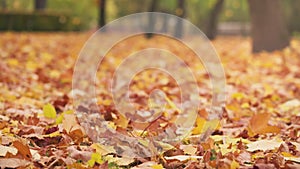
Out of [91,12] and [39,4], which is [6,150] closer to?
[39,4]

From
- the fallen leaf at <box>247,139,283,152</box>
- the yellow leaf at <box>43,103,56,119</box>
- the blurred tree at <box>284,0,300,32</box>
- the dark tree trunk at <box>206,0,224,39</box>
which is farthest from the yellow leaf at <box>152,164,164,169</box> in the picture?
the blurred tree at <box>284,0,300,32</box>

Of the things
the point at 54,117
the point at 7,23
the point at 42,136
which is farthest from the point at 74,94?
the point at 7,23

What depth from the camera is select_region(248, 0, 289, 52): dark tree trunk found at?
1118 centimetres

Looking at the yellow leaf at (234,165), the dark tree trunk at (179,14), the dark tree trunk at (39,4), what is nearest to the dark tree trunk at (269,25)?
the dark tree trunk at (179,14)

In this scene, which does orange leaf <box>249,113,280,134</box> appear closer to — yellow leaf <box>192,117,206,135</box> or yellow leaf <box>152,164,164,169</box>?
yellow leaf <box>192,117,206,135</box>

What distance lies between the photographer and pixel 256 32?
Answer: 1141cm

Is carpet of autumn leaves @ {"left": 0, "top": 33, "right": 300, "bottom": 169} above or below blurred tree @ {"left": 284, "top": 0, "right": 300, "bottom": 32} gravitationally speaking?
below

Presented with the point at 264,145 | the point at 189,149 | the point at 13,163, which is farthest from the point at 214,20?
the point at 13,163

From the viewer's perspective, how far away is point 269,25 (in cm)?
1125

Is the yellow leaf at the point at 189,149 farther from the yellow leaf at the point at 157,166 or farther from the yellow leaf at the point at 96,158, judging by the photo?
the yellow leaf at the point at 96,158

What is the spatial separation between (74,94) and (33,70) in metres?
2.13

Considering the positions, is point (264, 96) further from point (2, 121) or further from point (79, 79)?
point (2, 121)

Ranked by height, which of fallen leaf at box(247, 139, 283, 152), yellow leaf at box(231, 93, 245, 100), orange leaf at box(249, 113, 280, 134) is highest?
orange leaf at box(249, 113, 280, 134)

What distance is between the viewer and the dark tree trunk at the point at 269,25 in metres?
11.2
